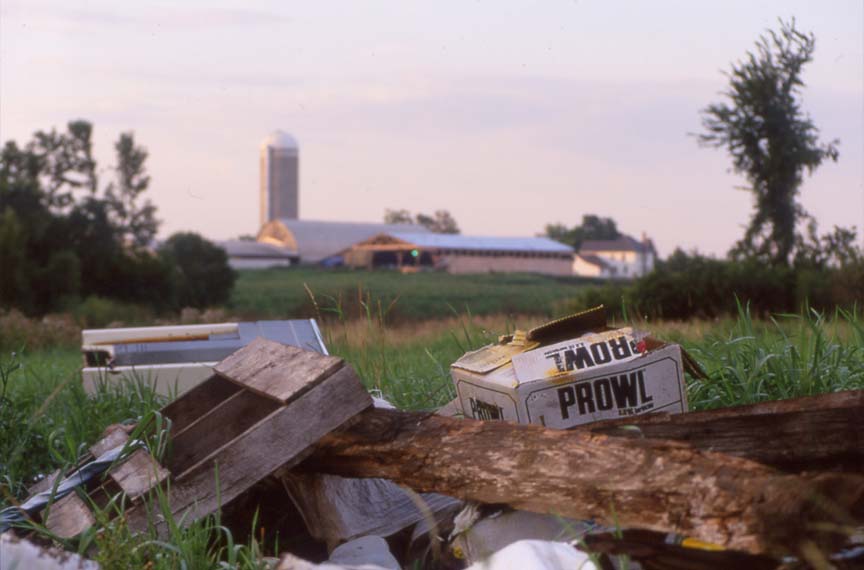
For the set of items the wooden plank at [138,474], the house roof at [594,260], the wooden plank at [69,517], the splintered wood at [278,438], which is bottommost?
the house roof at [594,260]

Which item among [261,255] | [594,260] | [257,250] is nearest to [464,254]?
[594,260]

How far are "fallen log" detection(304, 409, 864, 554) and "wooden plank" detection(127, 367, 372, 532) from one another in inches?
3.1

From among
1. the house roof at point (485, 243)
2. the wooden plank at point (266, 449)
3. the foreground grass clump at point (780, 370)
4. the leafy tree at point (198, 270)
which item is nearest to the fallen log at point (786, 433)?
the wooden plank at point (266, 449)

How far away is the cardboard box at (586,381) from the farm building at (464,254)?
78.7 meters

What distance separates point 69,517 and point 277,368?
2.68ft

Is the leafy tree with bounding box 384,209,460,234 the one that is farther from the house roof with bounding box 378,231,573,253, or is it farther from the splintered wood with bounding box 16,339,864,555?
the splintered wood with bounding box 16,339,864,555

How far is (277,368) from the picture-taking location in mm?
3635

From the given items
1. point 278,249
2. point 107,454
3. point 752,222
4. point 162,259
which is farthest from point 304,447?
point 278,249

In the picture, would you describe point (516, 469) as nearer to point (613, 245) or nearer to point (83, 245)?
point (83, 245)

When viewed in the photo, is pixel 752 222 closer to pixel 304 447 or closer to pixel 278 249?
pixel 304 447

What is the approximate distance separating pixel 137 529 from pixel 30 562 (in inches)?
24.7

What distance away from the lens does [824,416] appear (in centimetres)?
304

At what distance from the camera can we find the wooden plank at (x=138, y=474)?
3330mm

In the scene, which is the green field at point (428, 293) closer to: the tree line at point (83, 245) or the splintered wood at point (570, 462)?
the tree line at point (83, 245)
